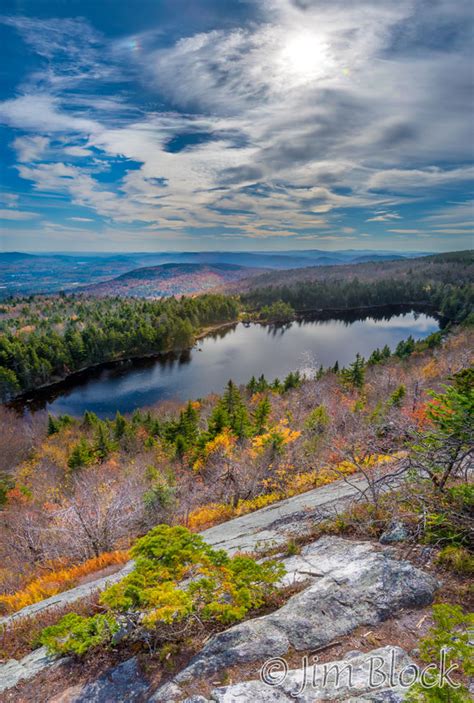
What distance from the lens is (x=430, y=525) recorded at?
23.3 feet

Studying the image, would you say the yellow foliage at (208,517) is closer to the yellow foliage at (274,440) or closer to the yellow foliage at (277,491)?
the yellow foliage at (277,491)

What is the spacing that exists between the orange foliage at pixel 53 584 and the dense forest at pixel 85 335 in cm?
6434

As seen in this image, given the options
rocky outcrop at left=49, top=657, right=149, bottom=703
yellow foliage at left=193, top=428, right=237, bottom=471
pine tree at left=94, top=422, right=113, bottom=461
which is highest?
rocky outcrop at left=49, top=657, right=149, bottom=703

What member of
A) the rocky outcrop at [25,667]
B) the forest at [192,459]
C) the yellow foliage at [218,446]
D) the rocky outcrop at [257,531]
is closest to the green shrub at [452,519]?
the forest at [192,459]

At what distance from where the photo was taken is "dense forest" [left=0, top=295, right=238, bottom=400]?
7033cm

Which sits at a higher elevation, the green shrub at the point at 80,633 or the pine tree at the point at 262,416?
the green shrub at the point at 80,633

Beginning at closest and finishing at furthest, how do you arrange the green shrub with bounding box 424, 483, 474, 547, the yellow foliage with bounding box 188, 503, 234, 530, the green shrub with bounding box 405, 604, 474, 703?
the green shrub with bounding box 405, 604, 474, 703, the green shrub with bounding box 424, 483, 474, 547, the yellow foliage with bounding box 188, 503, 234, 530

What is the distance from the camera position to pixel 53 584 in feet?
37.4

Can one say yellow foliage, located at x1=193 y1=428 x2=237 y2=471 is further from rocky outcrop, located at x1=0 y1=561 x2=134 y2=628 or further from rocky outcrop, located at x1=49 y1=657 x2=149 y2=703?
rocky outcrop, located at x1=49 y1=657 x2=149 y2=703

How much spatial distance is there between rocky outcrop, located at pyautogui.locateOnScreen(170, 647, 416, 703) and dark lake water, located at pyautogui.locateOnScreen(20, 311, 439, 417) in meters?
60.2

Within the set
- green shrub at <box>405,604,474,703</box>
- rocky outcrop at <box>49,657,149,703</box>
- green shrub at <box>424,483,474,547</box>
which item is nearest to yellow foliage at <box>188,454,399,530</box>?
green shrub at <box>424,483,474,547</box>

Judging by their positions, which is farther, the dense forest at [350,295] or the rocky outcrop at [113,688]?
the dense forest at [350,295]

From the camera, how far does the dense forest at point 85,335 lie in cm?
7033

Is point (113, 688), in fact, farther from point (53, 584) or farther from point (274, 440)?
point (274, 440)
